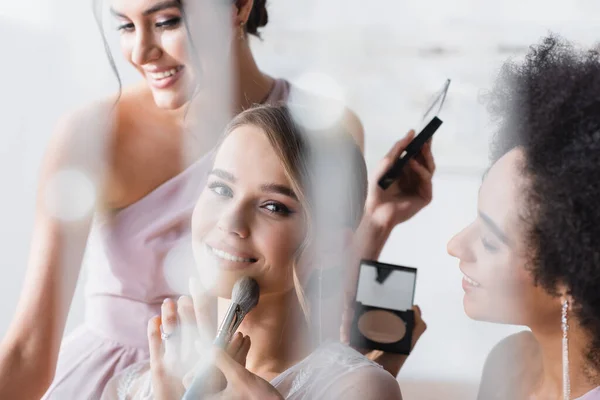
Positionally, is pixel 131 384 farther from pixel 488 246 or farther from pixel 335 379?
pixel 488 246

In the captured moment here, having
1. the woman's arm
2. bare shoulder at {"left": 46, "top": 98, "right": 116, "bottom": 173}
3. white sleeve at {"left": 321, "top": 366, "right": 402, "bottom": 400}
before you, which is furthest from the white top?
bare shoulder at {"left": 46, "top": 98, "right": 116, "bottom": 173}

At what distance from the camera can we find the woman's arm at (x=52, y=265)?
0.61 meters

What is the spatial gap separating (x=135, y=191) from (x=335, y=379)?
24 cm

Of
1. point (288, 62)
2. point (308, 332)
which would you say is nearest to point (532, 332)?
point (308, 332)

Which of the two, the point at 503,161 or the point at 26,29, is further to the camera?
the point at 26,29

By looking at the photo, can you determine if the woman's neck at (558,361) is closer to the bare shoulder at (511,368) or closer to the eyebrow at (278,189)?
the bare shoulder at (511,368)

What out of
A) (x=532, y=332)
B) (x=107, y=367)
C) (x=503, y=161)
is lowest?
(x=107, y=367)

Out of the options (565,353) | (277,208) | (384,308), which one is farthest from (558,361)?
(277,208)

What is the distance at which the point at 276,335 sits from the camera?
0.58 meters

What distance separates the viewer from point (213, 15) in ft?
1.94

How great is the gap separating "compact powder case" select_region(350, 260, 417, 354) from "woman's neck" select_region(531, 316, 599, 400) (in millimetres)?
99

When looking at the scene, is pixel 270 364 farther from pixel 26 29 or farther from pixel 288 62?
pixel 26 29

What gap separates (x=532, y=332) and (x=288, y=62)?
0.29 metres

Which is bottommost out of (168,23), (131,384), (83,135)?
(131,384)
